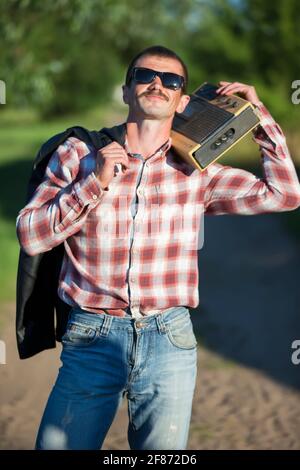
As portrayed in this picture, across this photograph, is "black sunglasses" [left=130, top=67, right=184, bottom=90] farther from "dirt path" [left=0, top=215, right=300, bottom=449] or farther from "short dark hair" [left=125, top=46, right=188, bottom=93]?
"dirt path" [left=0, top=215, right=300, bottom=449]

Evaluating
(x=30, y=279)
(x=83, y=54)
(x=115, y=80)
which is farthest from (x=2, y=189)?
(x=115, y=80)

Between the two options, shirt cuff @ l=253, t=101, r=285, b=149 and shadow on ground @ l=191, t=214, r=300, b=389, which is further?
shadow on ground @ l=191, t=214, r=300, b=389

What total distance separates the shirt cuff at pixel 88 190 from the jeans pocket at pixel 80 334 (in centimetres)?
48

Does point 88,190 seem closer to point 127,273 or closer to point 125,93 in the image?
point 127,273

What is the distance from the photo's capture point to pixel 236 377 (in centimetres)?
641

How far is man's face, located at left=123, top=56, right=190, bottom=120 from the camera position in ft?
9.74

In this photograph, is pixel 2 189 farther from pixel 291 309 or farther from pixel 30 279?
pixel 30 279

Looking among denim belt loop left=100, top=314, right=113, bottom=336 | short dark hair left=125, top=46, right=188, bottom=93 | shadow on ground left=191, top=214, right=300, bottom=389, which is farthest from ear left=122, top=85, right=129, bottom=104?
shadow on ground left=191, top=214, right=300, bottom=389

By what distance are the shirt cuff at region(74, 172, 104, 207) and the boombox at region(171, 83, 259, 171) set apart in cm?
39

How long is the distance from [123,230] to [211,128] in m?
0.53

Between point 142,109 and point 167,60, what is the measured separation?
280mm

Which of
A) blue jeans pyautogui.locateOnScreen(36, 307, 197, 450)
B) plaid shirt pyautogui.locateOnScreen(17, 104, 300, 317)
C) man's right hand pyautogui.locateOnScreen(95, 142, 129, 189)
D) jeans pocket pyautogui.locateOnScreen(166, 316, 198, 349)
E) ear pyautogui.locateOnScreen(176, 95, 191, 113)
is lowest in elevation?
blue jeans pyautogui.locateOnScreen(36, 307, 197, 450)

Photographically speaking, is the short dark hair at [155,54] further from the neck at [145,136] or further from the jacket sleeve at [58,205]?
the jacket sleeve at [58,205]

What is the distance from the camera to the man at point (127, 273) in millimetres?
2834
